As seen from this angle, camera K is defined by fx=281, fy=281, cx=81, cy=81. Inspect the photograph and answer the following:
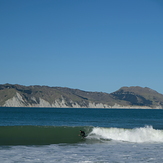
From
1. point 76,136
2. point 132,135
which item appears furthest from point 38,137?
point 132,135

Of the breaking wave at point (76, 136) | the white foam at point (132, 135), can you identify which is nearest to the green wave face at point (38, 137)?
the breaking wave at point (76, 136)

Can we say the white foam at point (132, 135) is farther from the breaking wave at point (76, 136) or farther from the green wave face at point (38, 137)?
the green wave face at point (38, 137)

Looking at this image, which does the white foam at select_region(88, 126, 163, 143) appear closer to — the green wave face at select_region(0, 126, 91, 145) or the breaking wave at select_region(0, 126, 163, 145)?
the breaking wave at select_region(0, 126, 163, 145)

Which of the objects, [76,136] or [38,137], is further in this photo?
[76,136]

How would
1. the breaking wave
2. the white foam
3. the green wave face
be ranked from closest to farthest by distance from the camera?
the green wave face < the breaking wave < the white foam

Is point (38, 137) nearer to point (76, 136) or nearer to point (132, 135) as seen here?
point (76, 136)

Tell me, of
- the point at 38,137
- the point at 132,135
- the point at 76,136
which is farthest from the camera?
the point at 76,136

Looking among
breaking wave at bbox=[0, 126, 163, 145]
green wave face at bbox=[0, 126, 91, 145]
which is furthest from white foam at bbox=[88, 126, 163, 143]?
green wave face at bbox=[0, 126, 91, 145]

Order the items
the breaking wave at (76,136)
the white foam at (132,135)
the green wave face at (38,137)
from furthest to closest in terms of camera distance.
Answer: the white foam at (132,135) → the breaking wave at (76,136) → the green wave face at (38,137)

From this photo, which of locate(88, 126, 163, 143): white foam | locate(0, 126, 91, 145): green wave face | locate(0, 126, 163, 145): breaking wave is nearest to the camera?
locate(0, 126, 91, 145): green wave face

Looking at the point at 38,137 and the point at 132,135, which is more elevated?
the point at 132,135

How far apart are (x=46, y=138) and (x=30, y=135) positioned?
8.87ft

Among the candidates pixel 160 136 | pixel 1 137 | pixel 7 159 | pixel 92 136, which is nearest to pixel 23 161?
pixel 7 159

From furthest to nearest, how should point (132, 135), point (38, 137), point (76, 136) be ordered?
point (76, 136) → point (132, 135) → point (38, 137)
